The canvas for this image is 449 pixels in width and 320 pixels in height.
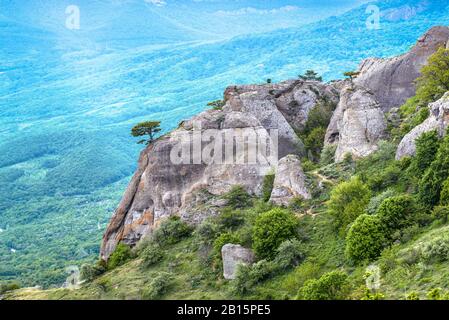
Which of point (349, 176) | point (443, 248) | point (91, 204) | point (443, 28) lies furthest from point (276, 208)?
point (91, 204)

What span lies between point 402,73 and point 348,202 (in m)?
31.0

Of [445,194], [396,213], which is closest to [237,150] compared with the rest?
[396,213]

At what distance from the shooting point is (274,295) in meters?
29.1

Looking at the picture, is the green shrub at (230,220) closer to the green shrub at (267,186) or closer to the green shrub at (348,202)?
the green shrub at (267,186)

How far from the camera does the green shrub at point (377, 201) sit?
104ft

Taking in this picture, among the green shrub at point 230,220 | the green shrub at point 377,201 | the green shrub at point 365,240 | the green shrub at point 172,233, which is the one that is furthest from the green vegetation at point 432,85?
the green shrub at point 172,233

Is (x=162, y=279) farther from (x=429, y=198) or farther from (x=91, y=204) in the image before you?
(x=91, y=204)

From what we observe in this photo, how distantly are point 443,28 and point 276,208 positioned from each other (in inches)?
1454

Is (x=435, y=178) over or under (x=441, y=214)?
over

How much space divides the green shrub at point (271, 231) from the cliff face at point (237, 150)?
419 cm

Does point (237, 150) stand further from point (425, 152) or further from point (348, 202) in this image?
point (425, 152)

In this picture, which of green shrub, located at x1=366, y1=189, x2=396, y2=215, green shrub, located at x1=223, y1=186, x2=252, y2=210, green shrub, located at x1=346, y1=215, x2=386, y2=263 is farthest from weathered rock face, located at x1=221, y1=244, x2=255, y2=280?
green shrub, located at x1=223, y1=186, x2=252, y2=210

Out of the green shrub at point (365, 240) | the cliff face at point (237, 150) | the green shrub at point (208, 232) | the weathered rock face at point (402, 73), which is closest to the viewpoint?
the green shrub at point (365, 240)

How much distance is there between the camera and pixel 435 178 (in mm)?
30078
